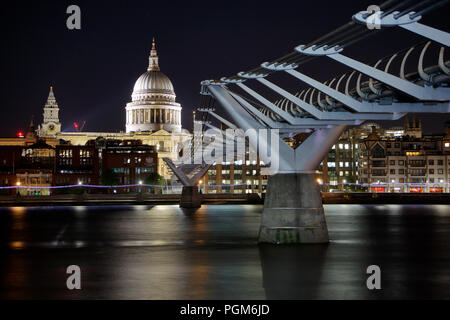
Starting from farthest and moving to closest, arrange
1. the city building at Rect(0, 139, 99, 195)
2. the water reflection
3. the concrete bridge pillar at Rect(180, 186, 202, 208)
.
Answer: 1. the city building at Rect(0, 139, 99, 195)
2. the concrete bridge pillar at Rect(180, 186, 202, 208)
3. the water reflection

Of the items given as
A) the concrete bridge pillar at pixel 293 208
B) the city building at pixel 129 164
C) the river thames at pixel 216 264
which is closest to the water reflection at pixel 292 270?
the river thames at pixel 216 264

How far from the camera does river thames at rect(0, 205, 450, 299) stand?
2375 cm

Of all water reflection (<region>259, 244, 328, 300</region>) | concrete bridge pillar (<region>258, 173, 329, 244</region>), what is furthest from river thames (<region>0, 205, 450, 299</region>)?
concrete bridge pillar (<region>258, 173, 329, 244</region>)

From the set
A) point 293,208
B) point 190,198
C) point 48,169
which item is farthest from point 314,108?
point 48,169

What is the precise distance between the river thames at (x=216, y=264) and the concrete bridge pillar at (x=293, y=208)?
70 cm

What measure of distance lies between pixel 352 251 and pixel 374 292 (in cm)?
1363

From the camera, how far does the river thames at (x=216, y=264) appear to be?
23.8 m

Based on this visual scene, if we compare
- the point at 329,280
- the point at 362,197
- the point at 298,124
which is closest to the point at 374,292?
the point at 329,280

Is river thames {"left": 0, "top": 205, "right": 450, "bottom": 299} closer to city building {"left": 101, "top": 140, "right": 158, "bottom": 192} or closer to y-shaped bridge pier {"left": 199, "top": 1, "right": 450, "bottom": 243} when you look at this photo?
y-shaped bridge pier {"left": 199, "top": 1, "right": 450, "bottom": 243}

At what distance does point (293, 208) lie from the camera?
3397cm

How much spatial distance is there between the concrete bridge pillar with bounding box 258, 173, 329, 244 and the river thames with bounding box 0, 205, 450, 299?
2.30 feet

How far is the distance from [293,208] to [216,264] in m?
4.62

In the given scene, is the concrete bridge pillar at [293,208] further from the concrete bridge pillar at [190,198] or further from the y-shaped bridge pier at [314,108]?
the concrete bridge pillar at [190,198]
